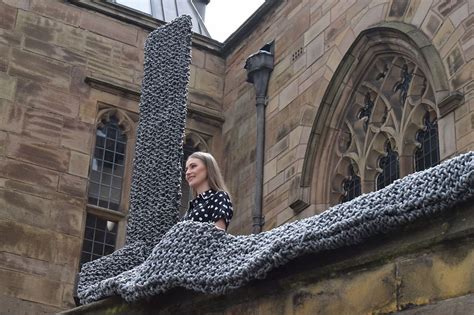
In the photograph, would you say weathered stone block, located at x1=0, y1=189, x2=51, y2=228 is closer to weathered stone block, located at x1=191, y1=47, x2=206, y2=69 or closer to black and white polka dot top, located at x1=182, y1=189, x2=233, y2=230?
weathered stone block, located at x1=191, y1=47, x2=206, y2=69

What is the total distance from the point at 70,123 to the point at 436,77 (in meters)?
5.37

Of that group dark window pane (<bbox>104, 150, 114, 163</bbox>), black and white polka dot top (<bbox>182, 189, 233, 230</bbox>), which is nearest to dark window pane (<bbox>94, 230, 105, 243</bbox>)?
dark window pane (<bbox>104, 150, 114, 163</bbox>)

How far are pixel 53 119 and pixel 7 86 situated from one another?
706 millimetres

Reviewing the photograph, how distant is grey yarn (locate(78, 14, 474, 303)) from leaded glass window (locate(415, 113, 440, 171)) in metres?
4.70

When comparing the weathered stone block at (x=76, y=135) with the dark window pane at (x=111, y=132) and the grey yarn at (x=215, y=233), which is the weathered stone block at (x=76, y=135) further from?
the grey yarn at (x=215, y=233)

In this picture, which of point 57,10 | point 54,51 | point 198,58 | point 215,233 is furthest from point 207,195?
point 198,58

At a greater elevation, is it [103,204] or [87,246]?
[103,204]

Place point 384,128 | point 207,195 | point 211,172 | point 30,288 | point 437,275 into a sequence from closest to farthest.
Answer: point 437,275 → point 207,195 → point 211,172 → point 384,128 → point 30,288

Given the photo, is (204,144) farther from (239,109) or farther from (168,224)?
(168,224)

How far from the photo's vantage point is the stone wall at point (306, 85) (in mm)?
9375

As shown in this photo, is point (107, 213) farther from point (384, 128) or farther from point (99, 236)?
point (384, 128)

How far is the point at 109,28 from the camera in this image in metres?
13.9

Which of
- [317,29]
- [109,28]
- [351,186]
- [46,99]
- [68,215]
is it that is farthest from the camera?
[109,28]

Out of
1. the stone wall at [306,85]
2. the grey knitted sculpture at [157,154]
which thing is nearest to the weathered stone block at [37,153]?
the stone wall at [306,85]
